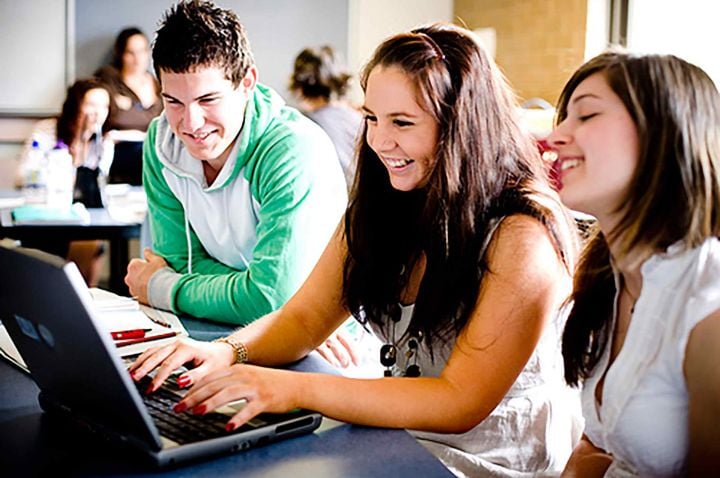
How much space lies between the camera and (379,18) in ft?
19.4

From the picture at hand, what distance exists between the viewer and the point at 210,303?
1.69 meters

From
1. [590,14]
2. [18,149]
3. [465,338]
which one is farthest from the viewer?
[18,149]

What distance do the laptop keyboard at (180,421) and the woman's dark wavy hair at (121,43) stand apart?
14.7ft

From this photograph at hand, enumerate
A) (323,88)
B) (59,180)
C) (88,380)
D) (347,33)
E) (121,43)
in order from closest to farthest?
(88,380) → (59,180) → (323,88) → (121,43) → (347,33)

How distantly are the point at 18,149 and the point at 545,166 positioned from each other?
448 centimetres

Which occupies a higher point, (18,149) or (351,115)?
(351,115)

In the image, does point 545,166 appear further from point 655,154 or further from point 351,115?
Answer: point 351,115

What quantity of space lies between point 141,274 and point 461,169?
2.68 feet

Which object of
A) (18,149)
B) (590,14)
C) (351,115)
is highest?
(590,14)

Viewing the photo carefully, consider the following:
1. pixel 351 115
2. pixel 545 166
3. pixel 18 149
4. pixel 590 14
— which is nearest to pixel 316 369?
pixel 545 166

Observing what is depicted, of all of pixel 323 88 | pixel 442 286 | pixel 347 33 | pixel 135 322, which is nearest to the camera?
pixel 442 286

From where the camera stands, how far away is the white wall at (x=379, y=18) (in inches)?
231

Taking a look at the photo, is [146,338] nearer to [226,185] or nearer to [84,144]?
[226,185]

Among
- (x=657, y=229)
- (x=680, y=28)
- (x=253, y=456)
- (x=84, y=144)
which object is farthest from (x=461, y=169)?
(x=680, y=28)
